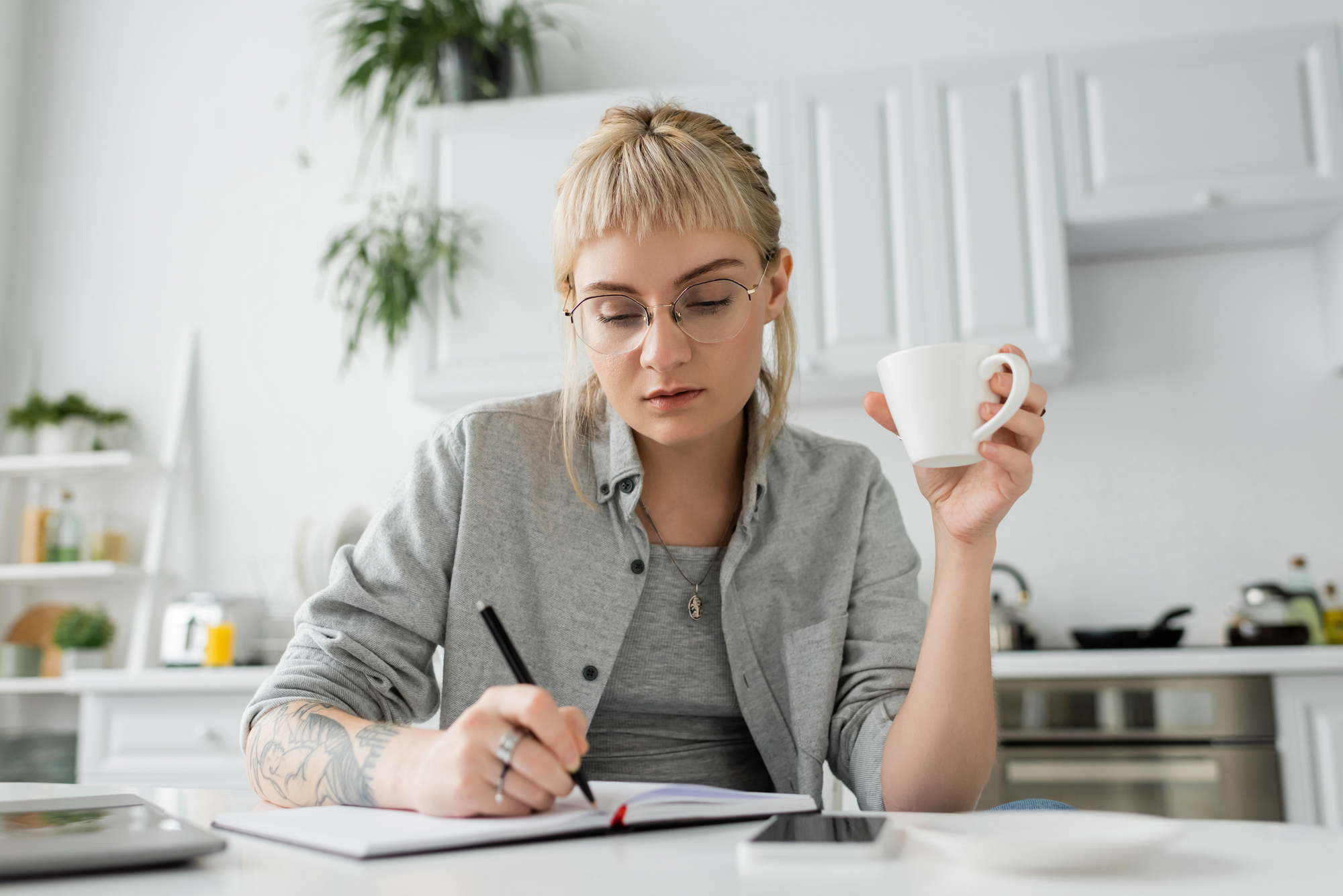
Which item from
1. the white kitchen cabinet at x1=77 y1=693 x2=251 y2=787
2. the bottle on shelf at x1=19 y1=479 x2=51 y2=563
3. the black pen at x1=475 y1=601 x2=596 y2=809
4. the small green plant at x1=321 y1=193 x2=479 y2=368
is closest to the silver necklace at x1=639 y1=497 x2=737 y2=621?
the black pen at x1=475 y1=601 x2=596 y2=809

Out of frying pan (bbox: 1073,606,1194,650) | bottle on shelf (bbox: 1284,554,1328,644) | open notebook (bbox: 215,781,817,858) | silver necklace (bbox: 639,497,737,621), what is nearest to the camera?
open notebook (bbox: 215,781,817,858)

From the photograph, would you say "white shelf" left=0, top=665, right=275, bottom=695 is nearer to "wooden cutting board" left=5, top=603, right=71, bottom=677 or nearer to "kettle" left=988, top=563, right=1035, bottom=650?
"wooden cutting board" left=5, top=603, right=71, bottom=677

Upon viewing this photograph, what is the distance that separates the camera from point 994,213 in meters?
2.49

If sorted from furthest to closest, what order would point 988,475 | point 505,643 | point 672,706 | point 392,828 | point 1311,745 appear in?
point 1311,745
point 672,706
point 988,475
point 505,643
point 392,828

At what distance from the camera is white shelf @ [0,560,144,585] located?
292cm

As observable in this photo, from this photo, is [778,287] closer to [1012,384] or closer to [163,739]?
[1012,384]

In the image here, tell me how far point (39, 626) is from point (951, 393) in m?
3.15

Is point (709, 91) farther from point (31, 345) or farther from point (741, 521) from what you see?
point (31, 345)

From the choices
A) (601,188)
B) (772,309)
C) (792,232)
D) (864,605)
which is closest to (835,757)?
(864,605)

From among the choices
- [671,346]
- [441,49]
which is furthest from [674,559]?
[441,49]

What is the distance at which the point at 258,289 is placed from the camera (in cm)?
328

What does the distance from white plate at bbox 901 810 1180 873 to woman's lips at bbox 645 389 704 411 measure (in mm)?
580

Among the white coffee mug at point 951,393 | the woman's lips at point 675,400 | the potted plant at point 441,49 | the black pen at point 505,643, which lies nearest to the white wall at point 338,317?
the potted plant at point 441,49

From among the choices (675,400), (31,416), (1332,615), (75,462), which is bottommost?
(1332,615)
